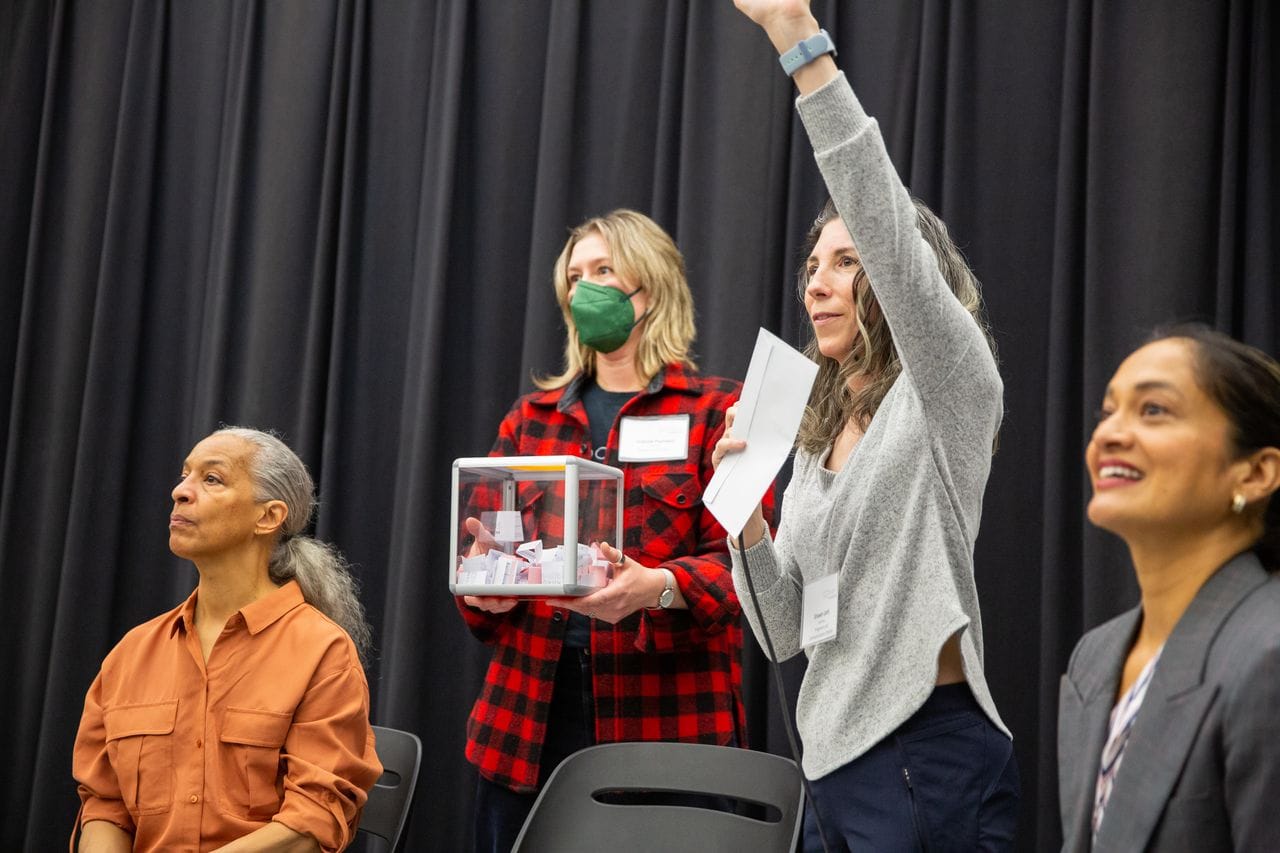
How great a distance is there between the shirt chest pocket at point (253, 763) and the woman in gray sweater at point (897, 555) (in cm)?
110

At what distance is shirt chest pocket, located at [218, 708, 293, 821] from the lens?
2.53 metres

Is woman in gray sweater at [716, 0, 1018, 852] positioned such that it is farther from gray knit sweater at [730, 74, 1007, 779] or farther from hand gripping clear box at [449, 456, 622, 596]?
hand gripping clear box at [449, 456, 622, 596]

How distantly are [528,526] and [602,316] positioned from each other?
2.18 ft

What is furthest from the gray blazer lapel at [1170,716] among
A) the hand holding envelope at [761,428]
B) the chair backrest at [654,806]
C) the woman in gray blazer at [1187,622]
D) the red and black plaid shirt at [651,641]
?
the red and black plaid shirt at [651,641]

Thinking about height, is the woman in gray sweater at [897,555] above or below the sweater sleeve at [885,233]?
below

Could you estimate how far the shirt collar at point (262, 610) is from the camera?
269 centimetres

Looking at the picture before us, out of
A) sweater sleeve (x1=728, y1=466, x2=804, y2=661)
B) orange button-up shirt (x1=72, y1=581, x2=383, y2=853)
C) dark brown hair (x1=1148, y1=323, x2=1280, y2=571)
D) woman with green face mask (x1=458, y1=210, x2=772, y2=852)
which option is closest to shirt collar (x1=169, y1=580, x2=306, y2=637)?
orange button-up shirt (x1=72, y1=581, x2=383, y2=853)

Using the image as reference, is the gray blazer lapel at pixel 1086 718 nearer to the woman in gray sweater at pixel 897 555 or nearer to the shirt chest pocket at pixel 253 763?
the woman in gray sweater at pixel 897 555

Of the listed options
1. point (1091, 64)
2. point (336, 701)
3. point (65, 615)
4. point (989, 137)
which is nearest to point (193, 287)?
point (65, 615)

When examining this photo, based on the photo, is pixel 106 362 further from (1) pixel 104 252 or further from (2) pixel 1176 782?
(2) pixel 1176 782

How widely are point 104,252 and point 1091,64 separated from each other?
331 cm

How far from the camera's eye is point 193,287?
4.60 metres

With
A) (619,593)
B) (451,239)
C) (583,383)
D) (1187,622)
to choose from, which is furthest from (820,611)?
(451,239)

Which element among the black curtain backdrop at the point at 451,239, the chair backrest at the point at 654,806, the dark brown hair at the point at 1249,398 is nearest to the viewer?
the dark brown hair at the point at 1249,398
